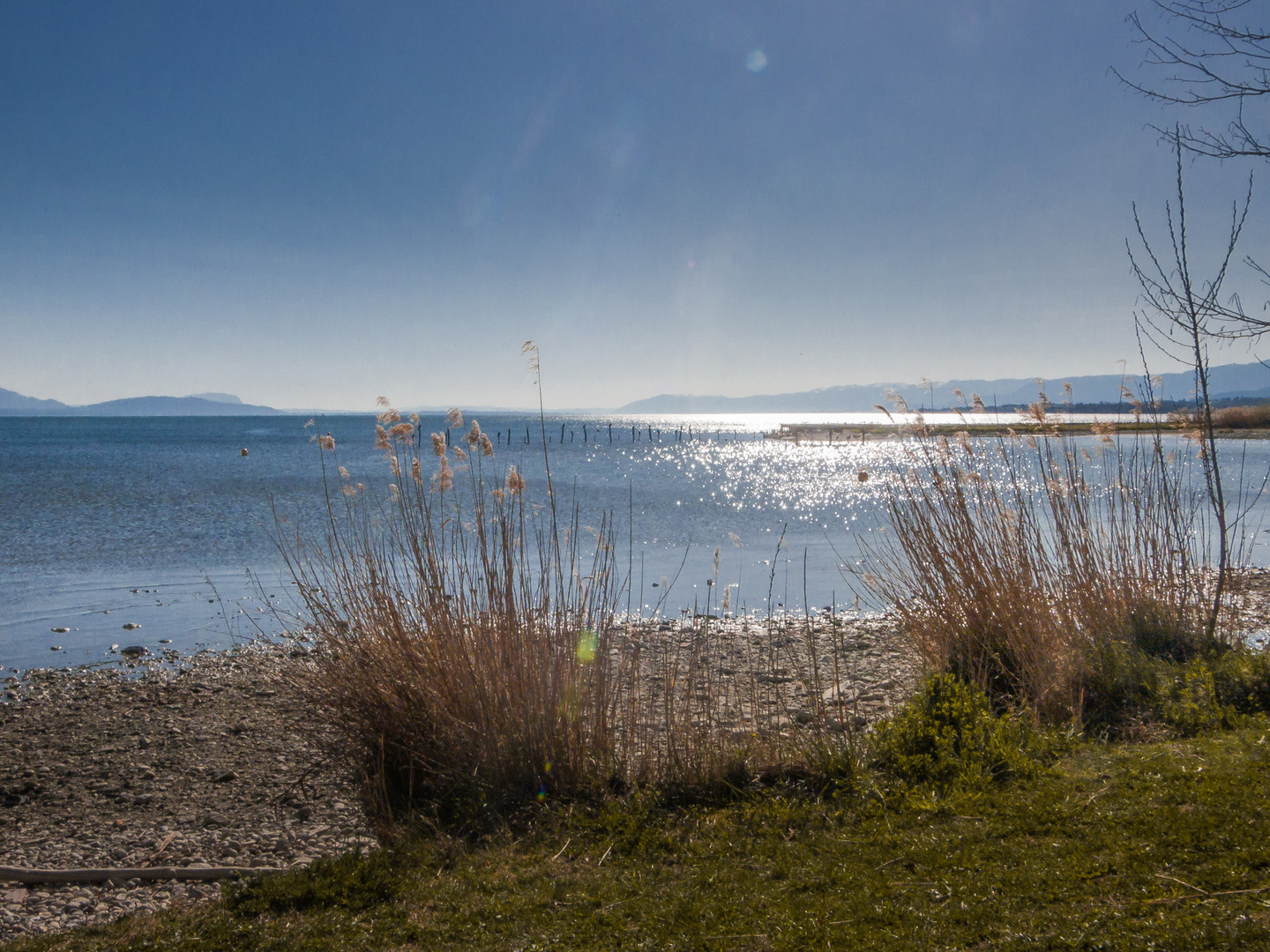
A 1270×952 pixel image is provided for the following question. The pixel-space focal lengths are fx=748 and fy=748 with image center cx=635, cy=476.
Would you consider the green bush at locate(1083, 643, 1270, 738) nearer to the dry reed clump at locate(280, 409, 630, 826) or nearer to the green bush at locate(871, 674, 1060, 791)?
the green bush at locate(871, 674, 1060, 791)

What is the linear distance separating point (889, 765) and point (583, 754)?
183 centimetres

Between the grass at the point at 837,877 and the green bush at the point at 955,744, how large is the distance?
153 mm

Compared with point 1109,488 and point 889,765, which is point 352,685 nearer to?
point 889,765

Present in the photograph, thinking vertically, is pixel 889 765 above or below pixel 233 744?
above

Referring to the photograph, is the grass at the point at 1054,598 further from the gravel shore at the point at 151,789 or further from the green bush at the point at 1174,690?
the gravel shore at the point at 151,789

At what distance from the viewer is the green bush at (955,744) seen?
13.5 feet

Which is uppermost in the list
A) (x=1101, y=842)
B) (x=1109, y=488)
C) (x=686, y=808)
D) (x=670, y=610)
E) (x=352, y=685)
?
(x=1109, y=488)

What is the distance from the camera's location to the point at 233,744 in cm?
708

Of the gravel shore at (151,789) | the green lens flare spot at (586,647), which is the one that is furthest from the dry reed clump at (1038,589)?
the gravel shore at (151,789)

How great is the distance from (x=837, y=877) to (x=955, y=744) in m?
1.66

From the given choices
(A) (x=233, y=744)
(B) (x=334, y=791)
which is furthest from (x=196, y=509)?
(B) (x=334, y=791)

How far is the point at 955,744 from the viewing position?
446 centimetres

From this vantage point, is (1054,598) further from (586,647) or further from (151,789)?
(151,789)

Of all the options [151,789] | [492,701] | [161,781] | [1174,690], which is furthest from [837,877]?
[161,781]
